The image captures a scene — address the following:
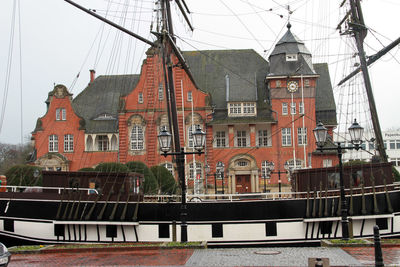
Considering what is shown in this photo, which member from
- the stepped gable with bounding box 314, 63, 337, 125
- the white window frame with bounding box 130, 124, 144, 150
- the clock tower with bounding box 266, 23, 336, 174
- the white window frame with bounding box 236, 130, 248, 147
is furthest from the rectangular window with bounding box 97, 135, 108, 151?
the stepped gable with bounding box 314, 63, 337, 125

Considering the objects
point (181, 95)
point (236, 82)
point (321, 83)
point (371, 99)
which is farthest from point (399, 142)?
point (371, 99)

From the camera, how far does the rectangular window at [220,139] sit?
45.7 metres

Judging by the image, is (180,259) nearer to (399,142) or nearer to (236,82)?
(236,82)

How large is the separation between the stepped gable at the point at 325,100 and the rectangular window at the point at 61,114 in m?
25.4

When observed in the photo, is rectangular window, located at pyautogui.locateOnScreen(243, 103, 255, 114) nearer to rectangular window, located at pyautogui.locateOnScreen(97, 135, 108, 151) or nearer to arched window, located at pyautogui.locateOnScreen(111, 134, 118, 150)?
arched window, located at pyautogui.locateOnScreen(111, 134, 118, 150)

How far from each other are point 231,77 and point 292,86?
22.4ft

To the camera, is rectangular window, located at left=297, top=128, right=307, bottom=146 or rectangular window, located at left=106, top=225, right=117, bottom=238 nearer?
rectangular window, located at left=106, top=225, right=117, bottom=238

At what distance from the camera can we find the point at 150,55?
4544cm

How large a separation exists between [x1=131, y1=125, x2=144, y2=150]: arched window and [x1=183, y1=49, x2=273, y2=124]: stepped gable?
729 centimetres

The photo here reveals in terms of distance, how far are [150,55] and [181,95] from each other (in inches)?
197

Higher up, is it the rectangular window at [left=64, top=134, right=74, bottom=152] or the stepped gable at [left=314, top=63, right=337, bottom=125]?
the stepped gable at [left=314, top=63, right=337, bottom=125]

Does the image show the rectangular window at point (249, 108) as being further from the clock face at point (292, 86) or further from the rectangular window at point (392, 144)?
the rectangular window at point (392, 144)

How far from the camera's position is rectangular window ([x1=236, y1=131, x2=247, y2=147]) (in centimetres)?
4559

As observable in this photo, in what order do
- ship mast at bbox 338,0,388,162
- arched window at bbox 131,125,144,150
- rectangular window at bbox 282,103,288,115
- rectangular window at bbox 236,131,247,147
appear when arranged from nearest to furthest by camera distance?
ship mast at bbox 338,0,388,162
rectangular window at bbox 282,103,288,115
rectangular window at bbox 236,131,247,147
arched window at bbox 131,125,144,150
